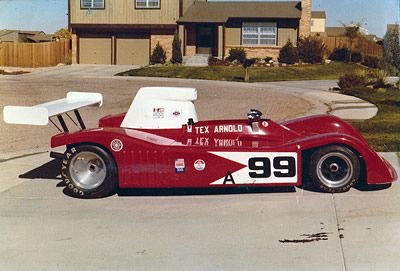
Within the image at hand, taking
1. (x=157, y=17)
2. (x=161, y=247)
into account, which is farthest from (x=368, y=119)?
(x=161, y=247)

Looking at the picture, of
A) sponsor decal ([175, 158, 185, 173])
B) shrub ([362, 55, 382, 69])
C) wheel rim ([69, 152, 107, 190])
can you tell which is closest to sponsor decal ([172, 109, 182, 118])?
sponsor decal ([175, 158, 185, 173])

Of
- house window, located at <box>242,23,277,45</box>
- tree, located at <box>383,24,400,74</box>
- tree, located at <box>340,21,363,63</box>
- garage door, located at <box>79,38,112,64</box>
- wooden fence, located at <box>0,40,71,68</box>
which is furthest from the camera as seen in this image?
wooden fence, located at <box>0,40,71,68</box>

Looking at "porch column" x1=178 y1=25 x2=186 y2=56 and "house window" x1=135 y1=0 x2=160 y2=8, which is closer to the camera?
"house window" x1=135 y1=0 x2=160 y2=8

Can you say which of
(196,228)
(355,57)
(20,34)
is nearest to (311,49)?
(355,57)

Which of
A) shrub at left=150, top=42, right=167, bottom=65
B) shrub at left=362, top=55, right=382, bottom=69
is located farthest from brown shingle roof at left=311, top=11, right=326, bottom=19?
shrub at left=150, top=42, right=167, bottom=65

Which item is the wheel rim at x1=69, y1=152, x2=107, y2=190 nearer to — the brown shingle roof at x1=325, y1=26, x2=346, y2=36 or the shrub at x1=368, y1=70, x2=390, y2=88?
the brown shingle roof at x1=325, y1=26, x2=346, y2=36

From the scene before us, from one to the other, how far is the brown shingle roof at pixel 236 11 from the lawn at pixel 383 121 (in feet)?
8.06

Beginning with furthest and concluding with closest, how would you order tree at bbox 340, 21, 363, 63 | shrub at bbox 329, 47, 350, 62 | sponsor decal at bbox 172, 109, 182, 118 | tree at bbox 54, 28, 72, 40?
shrub at bbox 329, 47, 350, 62 → tree at bbox 340, 21, 363, 63 → tree at bbox 54, 28, 72, 40 → sponsor decal at bbox 172, 109, 182, 118

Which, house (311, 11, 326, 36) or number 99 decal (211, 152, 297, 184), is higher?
house (311, 11, 326, 36)

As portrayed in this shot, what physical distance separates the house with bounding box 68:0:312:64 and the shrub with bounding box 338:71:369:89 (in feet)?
5.71

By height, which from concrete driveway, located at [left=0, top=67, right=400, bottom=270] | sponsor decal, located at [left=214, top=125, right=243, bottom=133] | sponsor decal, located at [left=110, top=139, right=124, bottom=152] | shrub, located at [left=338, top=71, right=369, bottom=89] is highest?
shrub, located at [left=338, top=71, right=369, bottom=89]

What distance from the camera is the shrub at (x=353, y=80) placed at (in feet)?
45.5

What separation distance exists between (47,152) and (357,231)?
5627mm

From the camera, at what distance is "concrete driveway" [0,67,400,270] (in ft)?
14.0
